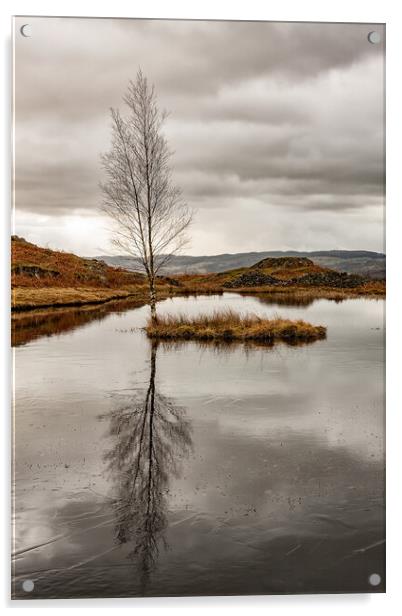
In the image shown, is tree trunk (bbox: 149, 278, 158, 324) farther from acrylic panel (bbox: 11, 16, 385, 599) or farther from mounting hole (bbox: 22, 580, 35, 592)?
mounting hole (bbox: 22, 580, 35, 592)

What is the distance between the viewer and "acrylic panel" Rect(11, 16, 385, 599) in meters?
4.67

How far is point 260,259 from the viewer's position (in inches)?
218

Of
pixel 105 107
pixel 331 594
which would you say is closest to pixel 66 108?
pixel 105 107

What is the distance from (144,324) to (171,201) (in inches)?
49.0

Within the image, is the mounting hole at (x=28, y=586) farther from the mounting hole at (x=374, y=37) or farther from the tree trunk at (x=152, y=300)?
the mounting hole at (x=374, y=37)

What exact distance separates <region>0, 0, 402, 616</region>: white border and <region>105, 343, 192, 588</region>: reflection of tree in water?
2.20 ft

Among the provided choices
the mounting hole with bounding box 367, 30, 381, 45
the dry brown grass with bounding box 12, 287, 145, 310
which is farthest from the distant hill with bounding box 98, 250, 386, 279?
the mounting hole with bounding box 367, 30, 381, 45

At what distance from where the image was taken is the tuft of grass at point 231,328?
18.7 ft

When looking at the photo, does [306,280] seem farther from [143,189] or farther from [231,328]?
[143,189]

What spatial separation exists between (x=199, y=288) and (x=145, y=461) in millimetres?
1693

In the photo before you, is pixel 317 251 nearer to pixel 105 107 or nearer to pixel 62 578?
pixel 105 107

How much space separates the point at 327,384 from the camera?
5.41 meters
